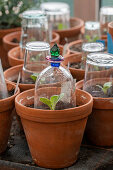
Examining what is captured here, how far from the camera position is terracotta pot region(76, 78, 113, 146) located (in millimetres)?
1153

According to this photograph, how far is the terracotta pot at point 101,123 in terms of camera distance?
1153 mm

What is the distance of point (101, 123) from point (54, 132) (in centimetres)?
20

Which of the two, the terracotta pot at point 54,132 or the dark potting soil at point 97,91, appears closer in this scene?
the terracotta pot at point 54,132

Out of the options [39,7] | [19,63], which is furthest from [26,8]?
[19,63]

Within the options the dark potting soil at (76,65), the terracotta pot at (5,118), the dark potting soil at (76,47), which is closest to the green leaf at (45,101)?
the terracotta pot at (5,118)

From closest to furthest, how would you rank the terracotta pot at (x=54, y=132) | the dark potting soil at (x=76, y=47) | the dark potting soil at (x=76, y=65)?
the terracotta pot at (x=54, y=132) < the dark potting soil at (x=76, y=65) < the dark potting soil at (x=76, y=47)

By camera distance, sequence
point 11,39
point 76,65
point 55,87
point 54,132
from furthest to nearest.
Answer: point 11,39 → point 76,65 → point 55,87 → point 54,132

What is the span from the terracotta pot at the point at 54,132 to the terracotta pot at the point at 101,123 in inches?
2.2

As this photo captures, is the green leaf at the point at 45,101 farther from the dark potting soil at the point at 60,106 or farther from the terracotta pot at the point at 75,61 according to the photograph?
the terracotta pot at the point at 75,61

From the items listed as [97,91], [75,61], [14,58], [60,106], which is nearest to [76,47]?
[75,61]

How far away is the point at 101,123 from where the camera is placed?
1.19 m

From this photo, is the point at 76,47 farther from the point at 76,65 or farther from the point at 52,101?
the point at 52,101

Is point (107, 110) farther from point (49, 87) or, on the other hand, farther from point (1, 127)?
point (1, 127)

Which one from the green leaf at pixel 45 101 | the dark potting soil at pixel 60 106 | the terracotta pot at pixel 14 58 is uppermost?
the green leaf at pixel 45 101
